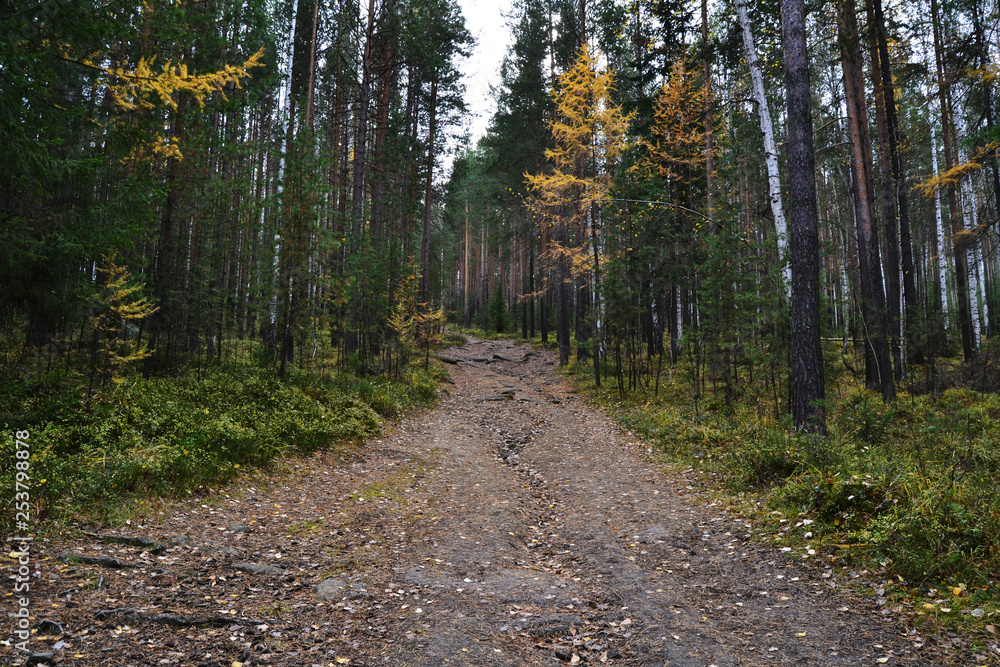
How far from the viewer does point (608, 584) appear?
4.79m

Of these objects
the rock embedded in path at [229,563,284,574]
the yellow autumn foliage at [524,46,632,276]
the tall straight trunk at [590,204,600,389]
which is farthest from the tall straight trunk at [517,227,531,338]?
the rock embedded in path at [229,563,284,574]

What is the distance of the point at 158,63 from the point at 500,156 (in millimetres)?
17793

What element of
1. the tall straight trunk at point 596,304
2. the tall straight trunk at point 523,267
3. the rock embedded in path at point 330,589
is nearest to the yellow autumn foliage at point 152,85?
the rock embedded in path at point 330,589

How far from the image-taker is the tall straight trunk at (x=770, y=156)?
10.0 m

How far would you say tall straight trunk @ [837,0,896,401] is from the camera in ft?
39.2

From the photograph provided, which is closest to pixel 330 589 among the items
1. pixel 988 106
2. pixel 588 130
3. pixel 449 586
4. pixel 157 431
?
pixel 449 586

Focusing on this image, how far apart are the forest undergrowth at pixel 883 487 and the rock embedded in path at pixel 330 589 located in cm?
467

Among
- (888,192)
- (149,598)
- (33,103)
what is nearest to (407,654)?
(149,598)

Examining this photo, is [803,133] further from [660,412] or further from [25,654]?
[25,654]

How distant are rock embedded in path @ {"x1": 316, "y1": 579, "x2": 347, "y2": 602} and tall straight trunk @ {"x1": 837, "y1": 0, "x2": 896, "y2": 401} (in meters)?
13.2

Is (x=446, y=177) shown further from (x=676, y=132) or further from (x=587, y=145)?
(x=676, y=132)

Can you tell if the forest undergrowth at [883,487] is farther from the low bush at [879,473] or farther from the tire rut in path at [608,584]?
the tire rut in path at [608,584]

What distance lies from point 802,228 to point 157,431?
10.7 meters

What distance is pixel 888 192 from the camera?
43.0 ft
